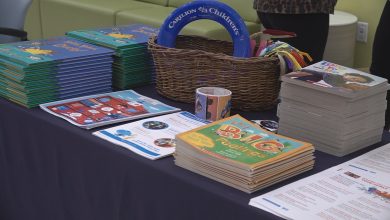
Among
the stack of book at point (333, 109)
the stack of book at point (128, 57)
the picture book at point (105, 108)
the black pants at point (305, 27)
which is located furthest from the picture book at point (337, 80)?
the black pants at point (305, 27)

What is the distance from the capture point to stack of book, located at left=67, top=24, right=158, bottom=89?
166cm

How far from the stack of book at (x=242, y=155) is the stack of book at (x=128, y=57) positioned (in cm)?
49

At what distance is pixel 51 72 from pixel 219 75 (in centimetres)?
46

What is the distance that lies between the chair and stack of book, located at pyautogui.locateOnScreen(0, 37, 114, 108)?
99 centimetres

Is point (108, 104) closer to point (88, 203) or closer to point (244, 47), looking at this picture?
point (88, 203)

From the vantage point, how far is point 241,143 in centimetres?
120

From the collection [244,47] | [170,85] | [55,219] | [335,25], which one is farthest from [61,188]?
[335,25]

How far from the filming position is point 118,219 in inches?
51.3

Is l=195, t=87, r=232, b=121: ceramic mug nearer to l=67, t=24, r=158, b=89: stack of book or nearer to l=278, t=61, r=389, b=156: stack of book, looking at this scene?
l=278, t=61, r=389, b=156: stack of book

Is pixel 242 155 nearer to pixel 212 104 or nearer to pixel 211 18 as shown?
pixel 212 104

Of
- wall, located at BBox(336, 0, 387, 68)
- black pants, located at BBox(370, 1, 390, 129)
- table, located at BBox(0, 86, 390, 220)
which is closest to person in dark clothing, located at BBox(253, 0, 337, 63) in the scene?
black pants, located at BBox(370, 1, 390, 129)

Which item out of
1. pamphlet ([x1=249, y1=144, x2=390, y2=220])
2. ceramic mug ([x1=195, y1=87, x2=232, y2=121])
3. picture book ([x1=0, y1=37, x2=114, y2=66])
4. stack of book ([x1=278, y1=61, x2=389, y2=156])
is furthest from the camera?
picture book ([x1=0, y1=37, x2=114, y2=66])

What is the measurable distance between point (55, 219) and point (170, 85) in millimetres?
484

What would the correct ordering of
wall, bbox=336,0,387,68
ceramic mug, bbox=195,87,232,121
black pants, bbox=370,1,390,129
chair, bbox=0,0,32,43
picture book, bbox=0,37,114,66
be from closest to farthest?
ceramic mug, bbox=195,87,232,121 < picture book, bbox=0,37,114,66 < black pants, bbox=370,1,390,129 < chair, bbox=0,0,32,43 < wall, bbox=336,0,387,68
